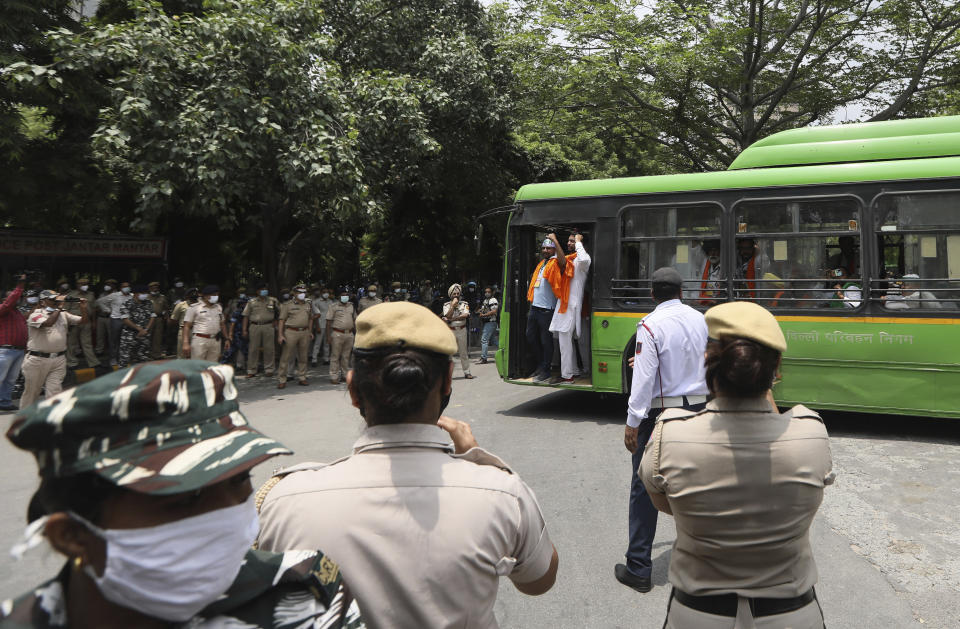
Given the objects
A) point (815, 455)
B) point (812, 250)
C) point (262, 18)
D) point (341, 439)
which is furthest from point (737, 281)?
point (262, 18)

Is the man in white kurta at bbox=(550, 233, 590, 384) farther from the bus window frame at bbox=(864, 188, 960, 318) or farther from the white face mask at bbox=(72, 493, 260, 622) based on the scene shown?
the white face mask at bbox=(72, 493, 260, 622)

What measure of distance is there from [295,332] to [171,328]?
16.1 ft

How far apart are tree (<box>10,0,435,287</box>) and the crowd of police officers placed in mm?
1841

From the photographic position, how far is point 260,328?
41.6ft

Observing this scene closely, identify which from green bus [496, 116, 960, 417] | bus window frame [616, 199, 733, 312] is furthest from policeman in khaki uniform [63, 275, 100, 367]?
bus window frame [616, 199, 733, 312]

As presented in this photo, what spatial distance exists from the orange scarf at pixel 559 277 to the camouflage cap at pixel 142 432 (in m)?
7.60

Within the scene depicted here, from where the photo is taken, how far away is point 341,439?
Result: 7.67 metres

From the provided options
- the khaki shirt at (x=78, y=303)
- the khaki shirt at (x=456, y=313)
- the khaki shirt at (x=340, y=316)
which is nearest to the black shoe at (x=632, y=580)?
the khaki shirt at (x=456, y=313)

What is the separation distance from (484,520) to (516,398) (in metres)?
8.67

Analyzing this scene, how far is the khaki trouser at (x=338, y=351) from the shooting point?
12047 millimetres

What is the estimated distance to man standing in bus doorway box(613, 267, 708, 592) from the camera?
3744mm

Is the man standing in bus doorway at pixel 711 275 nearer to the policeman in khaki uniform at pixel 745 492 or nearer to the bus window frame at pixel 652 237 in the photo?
the bus window frame at pixel 652 237

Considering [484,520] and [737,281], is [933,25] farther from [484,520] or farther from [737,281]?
[484,520]

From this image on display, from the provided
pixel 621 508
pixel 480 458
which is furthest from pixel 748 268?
pixel 480 458
